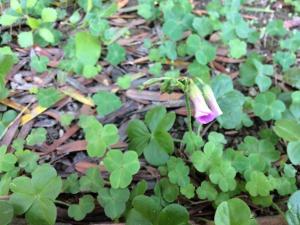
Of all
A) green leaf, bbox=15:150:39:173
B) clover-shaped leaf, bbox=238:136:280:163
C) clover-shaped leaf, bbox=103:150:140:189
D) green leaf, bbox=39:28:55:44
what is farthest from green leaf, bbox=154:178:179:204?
green leaf, bbox=39:28:55:44

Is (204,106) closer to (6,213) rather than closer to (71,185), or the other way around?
(71,185)

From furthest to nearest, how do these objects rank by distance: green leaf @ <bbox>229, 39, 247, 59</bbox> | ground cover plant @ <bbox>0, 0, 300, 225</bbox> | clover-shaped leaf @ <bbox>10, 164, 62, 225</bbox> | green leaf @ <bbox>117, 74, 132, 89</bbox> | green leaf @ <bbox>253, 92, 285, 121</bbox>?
green leaf @ <bbox>229, 39, 247, 59</bbox>
green leaf @ <bbox>117, 74, 132, 89</bbox>
green leaf @ <bbox>253, 92, 285, 121</bbox>
ground cover plant @ <bbox>0, 0, 300, 225</bbox>
clover-shaped leaf @ <bbox>10, 164, 62, 225</bbox>

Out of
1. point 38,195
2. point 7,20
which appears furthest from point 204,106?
point 7,20

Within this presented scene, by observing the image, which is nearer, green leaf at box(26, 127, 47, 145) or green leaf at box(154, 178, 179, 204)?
green leaf at box(154, 178, 179, 204)

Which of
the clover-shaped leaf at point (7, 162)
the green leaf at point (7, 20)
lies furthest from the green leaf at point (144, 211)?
the green leaf at point (7, 20)

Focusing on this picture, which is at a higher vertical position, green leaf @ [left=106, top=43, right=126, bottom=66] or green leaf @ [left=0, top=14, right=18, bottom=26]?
Answer: green leaf @ [left=0, top=14, right=18, bottom=26]

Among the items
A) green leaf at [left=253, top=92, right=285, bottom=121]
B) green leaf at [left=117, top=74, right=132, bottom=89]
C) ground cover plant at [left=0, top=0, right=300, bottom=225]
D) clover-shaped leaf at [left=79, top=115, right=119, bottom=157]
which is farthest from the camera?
green leaf at [left=117, top=74, right=132, bottom=89]

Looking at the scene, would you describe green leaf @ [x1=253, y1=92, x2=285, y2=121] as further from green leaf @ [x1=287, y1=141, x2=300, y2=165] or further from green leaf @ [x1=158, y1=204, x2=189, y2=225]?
green leaf @ [x1=158, y1=204, x2=189, y2=225]
